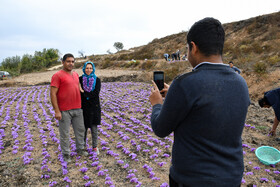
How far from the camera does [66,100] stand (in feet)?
12.6

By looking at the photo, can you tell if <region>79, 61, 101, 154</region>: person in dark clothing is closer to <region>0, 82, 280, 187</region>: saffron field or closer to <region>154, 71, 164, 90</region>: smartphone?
<region>0, 82, 280, 187</region>: saffron field

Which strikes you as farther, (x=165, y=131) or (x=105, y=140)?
(x=105, y=140)

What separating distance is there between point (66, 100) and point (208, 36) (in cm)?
334

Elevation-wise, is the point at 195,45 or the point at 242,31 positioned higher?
the point at 242,31

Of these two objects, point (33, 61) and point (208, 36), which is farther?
point (33, 61)

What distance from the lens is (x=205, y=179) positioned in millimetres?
1169

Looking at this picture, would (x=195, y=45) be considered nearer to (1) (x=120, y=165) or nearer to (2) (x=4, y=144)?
(1) (x=120, y=165)

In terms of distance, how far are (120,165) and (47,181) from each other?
1.44 meters

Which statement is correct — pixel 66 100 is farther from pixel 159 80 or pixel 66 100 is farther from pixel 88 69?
pixel 159 80

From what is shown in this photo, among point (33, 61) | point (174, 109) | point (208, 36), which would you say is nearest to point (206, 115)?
point (174, 109)

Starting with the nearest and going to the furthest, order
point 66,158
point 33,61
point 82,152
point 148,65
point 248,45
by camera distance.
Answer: point 66,158, point 82,152, point 248,45, point 148,65, point 33,61

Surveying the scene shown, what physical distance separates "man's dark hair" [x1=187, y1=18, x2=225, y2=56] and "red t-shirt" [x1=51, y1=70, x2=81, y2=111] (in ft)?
10.4

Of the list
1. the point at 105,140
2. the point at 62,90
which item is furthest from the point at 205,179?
the point at 105,140

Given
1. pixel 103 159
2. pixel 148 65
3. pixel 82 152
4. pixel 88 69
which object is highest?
pixel 148 65
